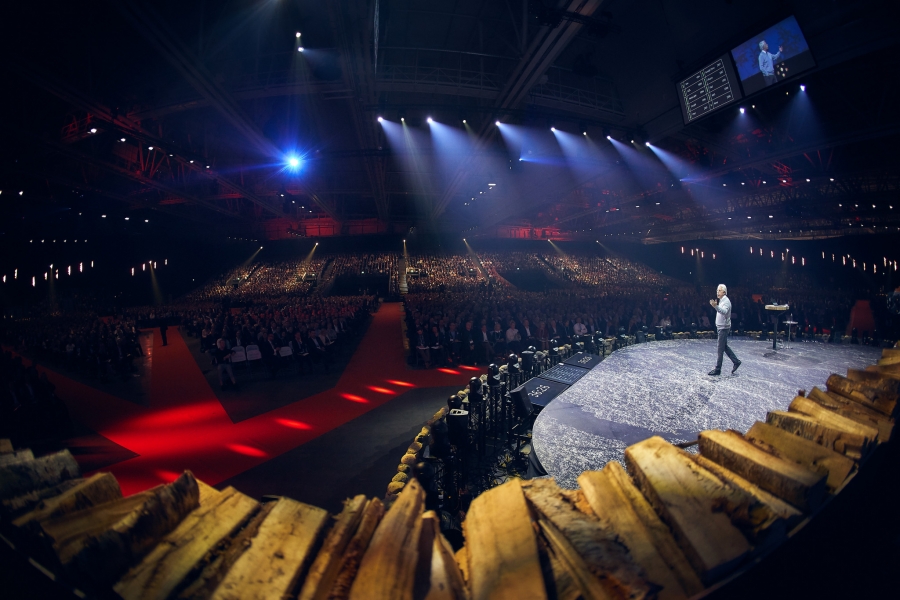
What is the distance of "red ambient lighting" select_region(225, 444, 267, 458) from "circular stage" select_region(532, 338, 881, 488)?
4.64 metres

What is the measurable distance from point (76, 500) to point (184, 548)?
48 cm

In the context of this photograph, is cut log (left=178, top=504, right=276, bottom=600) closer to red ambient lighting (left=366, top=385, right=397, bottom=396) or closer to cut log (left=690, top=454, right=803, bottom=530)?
cut log (left=690, top=454, right=803, bottom=530)

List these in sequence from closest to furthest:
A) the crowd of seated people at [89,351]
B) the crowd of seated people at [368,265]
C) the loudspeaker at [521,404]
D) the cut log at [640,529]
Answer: the cut log at [640,529] → the loudspeaker at [521,404] → the crowd of seated people at [89,351] → the crowd of seated people at [368,265]

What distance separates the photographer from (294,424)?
22.3 feet

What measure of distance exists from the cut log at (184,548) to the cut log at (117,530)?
0.10 feet

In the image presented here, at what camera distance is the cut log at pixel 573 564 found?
75 cm

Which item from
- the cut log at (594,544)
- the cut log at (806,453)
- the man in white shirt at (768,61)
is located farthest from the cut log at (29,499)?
the man in white shirt at (768,61)

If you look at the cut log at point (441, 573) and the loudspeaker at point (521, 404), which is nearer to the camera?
the cut log at point (441, 573)

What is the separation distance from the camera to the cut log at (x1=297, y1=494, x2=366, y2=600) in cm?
77

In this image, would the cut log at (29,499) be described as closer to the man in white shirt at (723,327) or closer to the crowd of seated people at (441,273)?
the man in white shirt at (723,327)

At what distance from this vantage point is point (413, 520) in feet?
3.07

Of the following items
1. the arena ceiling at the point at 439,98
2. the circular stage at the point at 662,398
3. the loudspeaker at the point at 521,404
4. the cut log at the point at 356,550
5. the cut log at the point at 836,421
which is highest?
the arena ceiling at the point at 439,98

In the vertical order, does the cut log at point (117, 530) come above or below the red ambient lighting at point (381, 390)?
above

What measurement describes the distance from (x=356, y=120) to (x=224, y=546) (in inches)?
482
